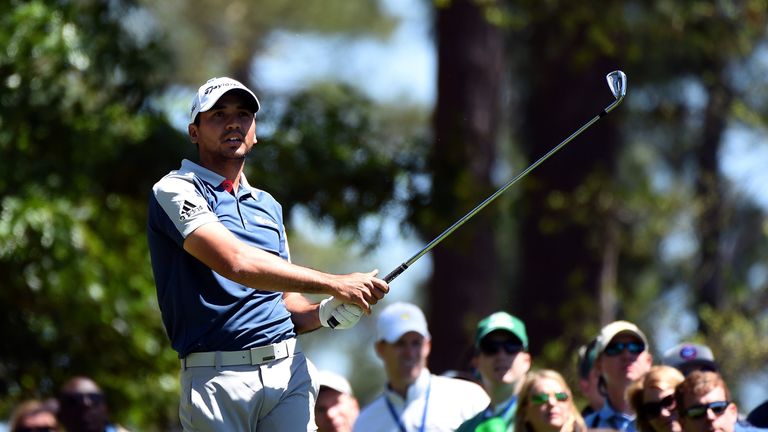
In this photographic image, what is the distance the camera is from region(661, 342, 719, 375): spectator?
923cm

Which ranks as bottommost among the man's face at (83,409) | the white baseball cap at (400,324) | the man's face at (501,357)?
the man's face at (501,357)

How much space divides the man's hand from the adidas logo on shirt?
1.89 feet

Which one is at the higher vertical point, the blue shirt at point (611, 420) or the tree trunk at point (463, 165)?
the tree trunk at point (463, 165)

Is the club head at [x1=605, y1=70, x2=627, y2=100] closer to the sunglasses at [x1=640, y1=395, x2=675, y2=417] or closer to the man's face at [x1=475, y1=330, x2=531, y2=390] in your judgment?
the sunglasses at [x1=640, y1=395, x2=675, y2=417]

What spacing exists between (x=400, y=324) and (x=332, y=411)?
0.65 metres

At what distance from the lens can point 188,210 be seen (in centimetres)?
608

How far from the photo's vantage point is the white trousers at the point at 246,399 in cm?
611

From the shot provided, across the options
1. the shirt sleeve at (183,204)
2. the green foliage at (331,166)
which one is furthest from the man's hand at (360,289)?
the green foliage at (331,166)

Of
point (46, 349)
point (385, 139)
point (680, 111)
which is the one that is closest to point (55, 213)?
point (46, 349)

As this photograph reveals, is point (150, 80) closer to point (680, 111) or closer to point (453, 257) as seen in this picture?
point (453, 257)

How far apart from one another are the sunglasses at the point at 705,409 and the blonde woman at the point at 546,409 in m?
0.53

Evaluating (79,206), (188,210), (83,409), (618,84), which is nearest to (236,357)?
(188,210)

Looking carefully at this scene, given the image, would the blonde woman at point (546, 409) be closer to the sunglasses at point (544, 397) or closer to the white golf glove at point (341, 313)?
the sunglasses at point (544, 397)

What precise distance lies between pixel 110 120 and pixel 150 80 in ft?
2.61
